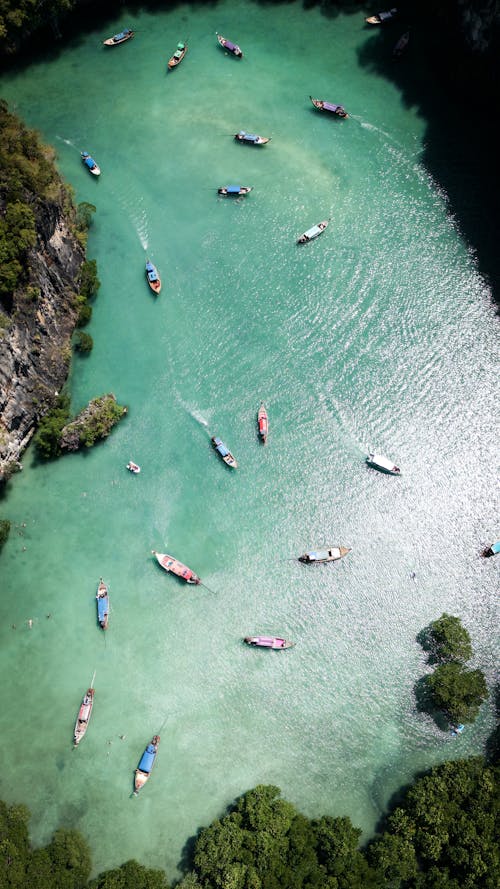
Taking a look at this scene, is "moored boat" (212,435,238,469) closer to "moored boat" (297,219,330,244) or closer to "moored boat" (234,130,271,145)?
"moored boat" (297,219,330,244)

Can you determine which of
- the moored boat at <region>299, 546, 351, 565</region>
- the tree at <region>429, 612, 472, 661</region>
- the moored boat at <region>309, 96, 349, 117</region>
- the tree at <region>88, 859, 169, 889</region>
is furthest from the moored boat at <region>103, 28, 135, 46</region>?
the tree at <region>88, 859, 169, 889</region>

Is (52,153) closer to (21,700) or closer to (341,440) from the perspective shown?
(341,440)

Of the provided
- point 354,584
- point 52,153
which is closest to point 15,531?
point 354,584

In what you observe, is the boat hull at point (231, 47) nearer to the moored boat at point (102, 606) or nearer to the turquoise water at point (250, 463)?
the turquoise water at point (250, 463)

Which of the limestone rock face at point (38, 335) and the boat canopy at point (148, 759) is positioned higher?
the limestone rock face at point (38, 335)

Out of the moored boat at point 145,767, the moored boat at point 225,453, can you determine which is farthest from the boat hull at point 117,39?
the moored boat at point 145,767

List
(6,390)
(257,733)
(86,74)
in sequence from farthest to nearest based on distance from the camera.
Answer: (86,74)
(6,390)
(257,733)

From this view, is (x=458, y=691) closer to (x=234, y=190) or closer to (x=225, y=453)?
(x=225, y=453)
